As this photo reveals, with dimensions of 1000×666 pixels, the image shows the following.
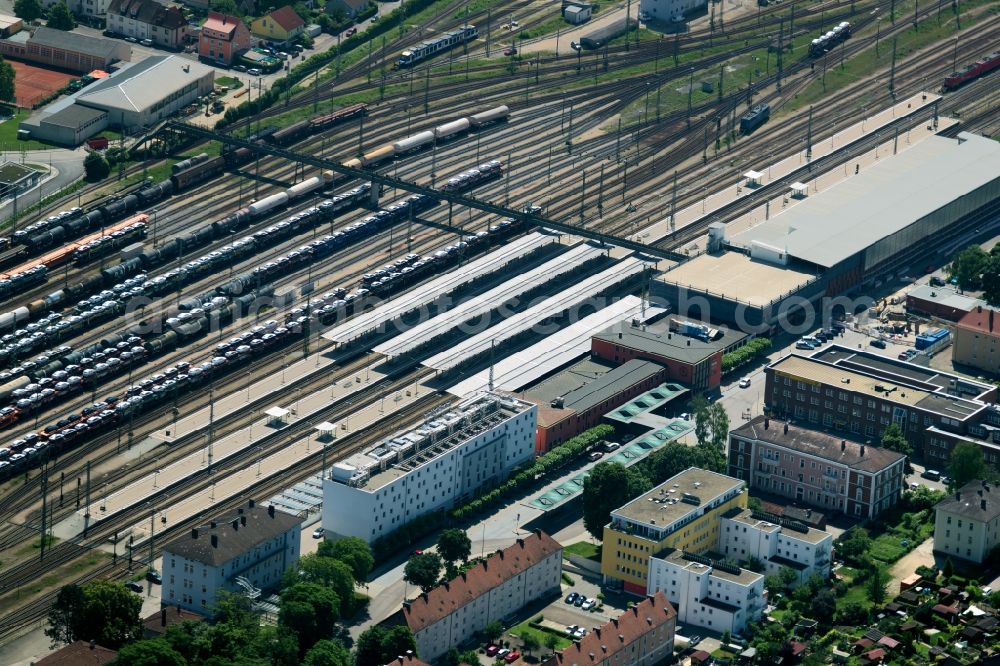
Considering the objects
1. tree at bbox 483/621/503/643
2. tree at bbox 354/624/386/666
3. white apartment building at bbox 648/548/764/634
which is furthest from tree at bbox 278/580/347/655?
white apartment building at bbox 648/548/764/634

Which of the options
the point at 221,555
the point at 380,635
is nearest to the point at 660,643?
the point at 380,635

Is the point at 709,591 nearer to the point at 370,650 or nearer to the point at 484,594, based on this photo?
the point at 484,594

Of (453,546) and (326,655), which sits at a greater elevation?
(326,655)

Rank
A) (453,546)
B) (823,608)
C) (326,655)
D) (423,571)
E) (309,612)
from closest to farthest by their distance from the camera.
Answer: (326,655), (309,612), (823,608), (423,571), (453,546)

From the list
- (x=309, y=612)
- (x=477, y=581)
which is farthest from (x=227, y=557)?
(x=477, y=581)

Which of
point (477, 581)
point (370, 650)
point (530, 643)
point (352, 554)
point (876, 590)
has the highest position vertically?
point (352, 554)

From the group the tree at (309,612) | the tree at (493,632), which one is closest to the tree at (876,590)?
the tree at (493,632)
